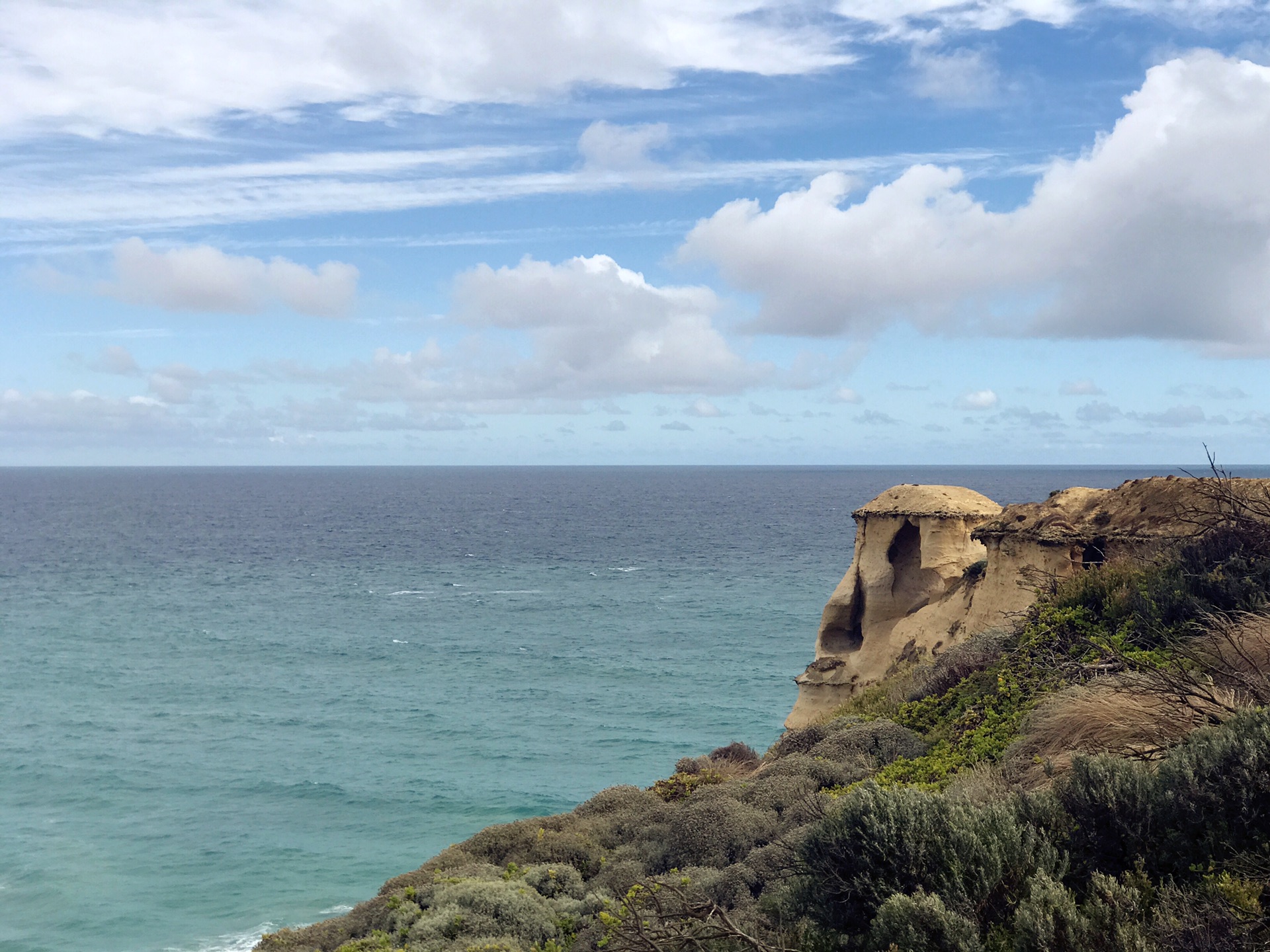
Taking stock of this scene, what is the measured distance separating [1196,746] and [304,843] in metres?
25.0

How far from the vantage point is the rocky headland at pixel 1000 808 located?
6254 millimetres

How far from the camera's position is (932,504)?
88.3 feet

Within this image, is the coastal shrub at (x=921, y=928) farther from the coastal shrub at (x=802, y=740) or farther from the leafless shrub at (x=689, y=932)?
the coastal shrub at (x=802, y=740)

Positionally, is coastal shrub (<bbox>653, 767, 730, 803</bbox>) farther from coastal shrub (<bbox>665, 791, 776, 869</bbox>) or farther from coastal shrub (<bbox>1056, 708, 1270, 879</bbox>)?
coastal shrub (<bbox>1056, 708, 1270, 879</bbox>)

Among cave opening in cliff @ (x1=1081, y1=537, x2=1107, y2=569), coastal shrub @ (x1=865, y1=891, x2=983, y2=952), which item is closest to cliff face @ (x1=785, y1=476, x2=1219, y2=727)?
cave opening in cliff @ (x1=1081, y1=537, x2=1107, y2=569)

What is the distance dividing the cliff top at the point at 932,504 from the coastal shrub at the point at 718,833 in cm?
1588

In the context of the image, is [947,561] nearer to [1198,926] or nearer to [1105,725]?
[1105,725]

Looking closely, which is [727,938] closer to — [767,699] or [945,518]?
[945,518]

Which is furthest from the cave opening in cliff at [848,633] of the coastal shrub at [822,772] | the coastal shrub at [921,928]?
the coastal shrub at [921,928]

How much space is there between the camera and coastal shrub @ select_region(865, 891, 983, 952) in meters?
5.89

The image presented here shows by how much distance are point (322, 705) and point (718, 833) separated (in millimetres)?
30483

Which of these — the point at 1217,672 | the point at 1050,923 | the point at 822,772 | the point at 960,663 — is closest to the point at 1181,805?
the point at 1050,923

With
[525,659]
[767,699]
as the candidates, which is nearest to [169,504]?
[525,659]

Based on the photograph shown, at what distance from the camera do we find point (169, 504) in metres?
155
